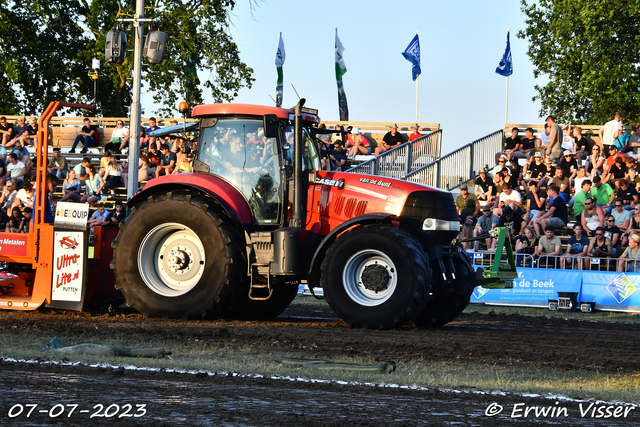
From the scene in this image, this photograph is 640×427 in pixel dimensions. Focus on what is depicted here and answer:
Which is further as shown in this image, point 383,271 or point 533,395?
point 383,271

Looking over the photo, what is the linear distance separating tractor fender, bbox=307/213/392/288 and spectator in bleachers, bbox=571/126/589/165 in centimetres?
1215

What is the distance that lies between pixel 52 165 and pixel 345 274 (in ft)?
52.7

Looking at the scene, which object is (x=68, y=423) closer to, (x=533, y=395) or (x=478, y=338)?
(x=533, y=395)

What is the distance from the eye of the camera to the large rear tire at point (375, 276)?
29.9 feet

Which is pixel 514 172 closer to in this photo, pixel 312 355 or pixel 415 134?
pixel 415 134

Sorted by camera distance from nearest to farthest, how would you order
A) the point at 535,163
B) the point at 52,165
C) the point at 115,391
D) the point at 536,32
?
1. the point at 115,391
2. the point at 535,163
3. the point at 52,165
4. the point at 536,32

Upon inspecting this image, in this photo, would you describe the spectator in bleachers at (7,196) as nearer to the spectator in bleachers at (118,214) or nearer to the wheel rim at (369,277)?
the spectator in bleachers at (118,214)

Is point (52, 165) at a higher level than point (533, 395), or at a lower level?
higher

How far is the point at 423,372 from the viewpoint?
21.7ft

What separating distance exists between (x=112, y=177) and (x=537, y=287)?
1121 cm

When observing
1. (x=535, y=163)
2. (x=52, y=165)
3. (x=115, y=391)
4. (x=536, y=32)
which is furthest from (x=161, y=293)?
(x=536, y=32)

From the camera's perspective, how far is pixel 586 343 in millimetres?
9070

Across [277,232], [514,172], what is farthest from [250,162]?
[514,172]

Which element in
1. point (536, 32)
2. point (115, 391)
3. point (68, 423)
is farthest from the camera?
point (536, 32)
